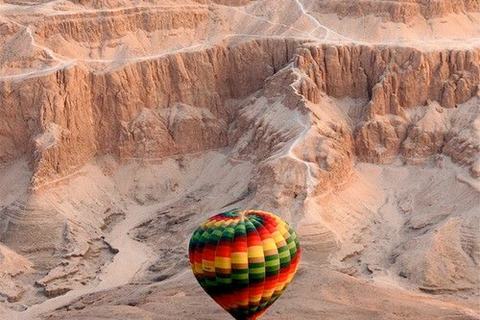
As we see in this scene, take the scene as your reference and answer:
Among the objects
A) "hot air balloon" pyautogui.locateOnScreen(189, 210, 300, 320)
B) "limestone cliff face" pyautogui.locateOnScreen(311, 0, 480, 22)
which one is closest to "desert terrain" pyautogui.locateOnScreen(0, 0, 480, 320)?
"limestone cliff face" pyautogui.locateOnScreen(311, 0, 480, 22)

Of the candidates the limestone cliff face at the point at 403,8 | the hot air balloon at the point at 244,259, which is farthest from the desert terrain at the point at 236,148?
the hot air balloon at the point at 244,259

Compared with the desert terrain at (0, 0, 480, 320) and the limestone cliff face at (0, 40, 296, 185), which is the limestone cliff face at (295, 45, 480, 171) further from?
the limestone cliff face at (0, 40, 296, 185)

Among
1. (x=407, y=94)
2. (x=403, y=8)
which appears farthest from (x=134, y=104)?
(x=403, y=8)

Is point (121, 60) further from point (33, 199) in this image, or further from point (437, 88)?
point (437, 88)

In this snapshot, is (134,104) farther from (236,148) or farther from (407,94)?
(407,94)

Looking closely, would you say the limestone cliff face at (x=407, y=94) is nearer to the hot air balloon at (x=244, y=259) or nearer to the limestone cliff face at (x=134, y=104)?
the limestone cliff face at (x=134, y=104)

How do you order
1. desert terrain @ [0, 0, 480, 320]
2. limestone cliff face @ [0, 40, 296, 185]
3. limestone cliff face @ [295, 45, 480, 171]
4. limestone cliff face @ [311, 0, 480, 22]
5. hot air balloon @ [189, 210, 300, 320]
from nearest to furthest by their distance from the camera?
hot air balloon @ [189, 210, 300, 320], desert terrain @ [0, 0, 480, 320], limestone cliff face @ [295, 45, 480, 171], limestone cliff face @ [0, 40, 296, 185], limestone cliff face @ [311, 0, 480, 22]
